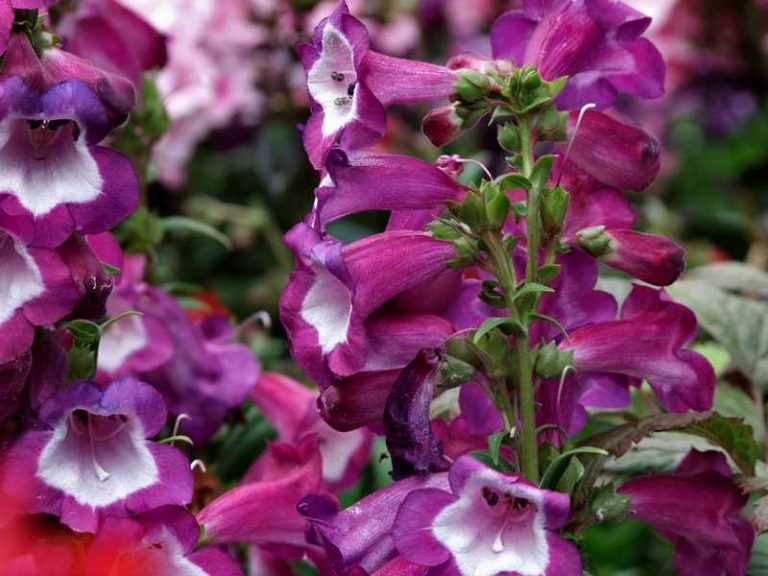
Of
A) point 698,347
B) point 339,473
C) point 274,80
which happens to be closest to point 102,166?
point 339,473

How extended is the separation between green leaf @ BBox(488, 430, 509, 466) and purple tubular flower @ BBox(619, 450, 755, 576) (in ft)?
0.30

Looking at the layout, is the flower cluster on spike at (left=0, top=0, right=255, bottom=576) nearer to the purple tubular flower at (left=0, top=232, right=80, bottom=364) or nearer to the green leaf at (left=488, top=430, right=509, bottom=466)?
the purple tubular flower at (left=0, top=232, right=80, bottom=364)

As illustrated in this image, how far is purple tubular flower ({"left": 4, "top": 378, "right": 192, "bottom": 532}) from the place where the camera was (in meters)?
0.61

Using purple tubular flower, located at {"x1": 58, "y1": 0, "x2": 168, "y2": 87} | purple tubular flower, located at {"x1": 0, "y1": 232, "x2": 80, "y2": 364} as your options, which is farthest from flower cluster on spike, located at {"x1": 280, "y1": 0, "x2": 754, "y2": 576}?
purple tubular flower, located at {"x1": 58, "y1": 0, "x2": 168, "y2": 87}

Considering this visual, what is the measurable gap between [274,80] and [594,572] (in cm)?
107

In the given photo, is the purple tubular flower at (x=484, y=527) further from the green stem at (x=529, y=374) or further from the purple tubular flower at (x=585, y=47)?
the purple tubular flower at (x=585, y=47)

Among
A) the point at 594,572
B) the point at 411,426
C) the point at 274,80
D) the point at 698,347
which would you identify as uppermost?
the point at 411,426

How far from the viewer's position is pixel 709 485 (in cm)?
67

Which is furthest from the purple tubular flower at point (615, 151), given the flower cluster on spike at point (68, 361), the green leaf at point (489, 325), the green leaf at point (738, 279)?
the green leaf at point (738, 279)

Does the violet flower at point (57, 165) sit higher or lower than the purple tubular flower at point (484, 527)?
higher

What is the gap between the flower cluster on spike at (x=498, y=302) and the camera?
1.98 ft

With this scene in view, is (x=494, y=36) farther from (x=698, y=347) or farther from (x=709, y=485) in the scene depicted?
(x=698, y=347)

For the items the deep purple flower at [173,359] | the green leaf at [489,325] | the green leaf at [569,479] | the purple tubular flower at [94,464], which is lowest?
the deep purple flower at [173,359]

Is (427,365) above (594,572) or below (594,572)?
above
